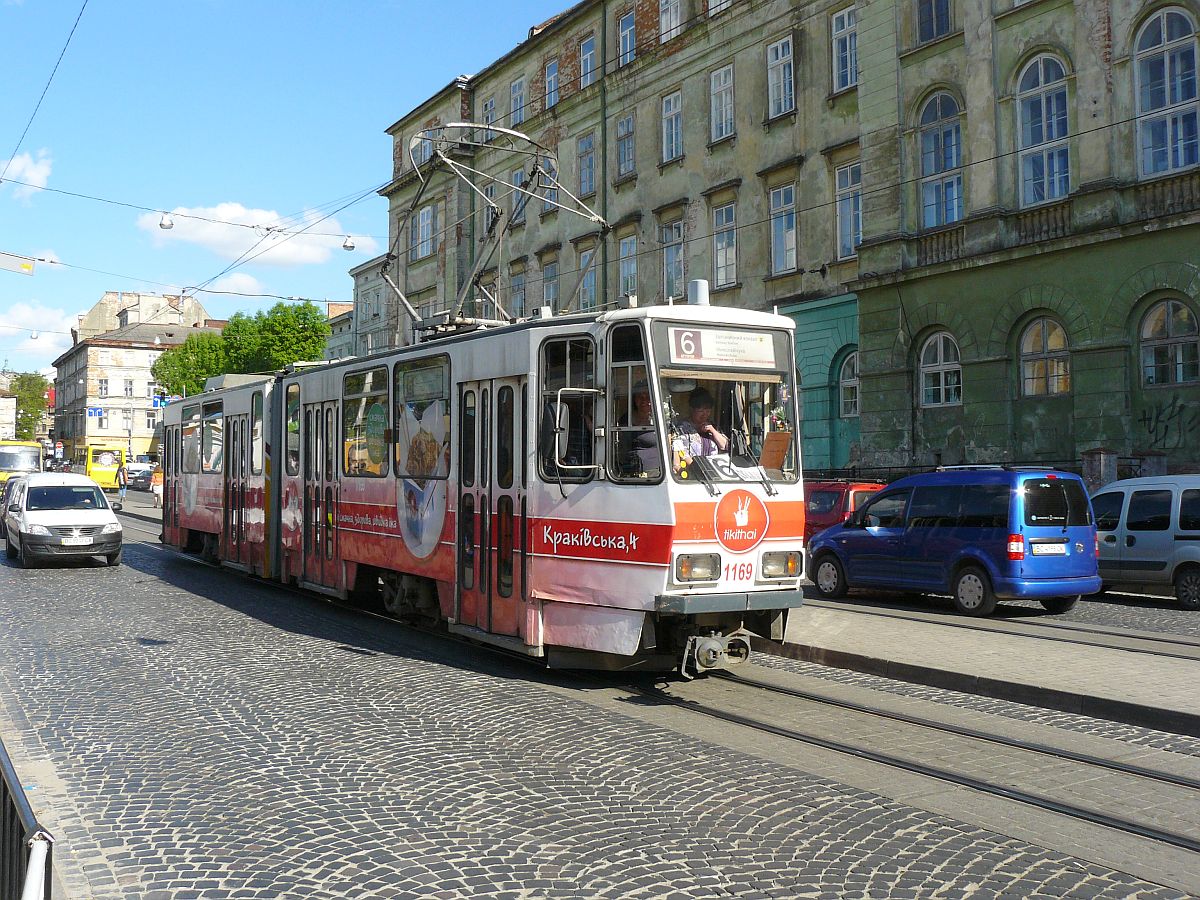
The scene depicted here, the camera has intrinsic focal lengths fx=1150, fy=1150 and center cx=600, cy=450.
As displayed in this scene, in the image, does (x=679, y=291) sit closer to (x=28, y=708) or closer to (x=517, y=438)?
(x=517, y=438)

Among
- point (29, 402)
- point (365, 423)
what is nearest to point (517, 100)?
point (365, 423)

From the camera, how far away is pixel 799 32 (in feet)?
93.9

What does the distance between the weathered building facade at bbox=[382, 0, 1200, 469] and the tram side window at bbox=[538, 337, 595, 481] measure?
4.96 m

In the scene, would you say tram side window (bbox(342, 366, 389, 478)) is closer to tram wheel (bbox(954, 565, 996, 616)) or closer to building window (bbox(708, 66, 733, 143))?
tram wheel (bbox(954, 565, 996, 616))

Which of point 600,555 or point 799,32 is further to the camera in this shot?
point 799,32

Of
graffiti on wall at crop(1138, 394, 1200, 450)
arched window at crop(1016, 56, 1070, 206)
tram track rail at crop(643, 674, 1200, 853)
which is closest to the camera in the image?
tram track rail at crop(643, 674, 1200, 853)

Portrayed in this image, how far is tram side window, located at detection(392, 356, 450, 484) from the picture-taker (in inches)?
453

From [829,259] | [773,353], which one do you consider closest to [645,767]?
[773,353]

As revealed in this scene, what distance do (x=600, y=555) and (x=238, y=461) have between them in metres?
10.8

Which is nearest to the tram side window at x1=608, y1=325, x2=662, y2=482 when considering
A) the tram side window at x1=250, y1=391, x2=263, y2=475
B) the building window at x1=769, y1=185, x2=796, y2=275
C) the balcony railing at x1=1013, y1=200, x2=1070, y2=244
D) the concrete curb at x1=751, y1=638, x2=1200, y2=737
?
the concrete curb at x1=751, y1=638, x2=1200, y2=737

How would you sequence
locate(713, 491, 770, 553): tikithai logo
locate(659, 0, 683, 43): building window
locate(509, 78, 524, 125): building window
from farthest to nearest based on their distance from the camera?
locate(509, 78, 524, 125): building window → locate(659, 0, 683, 43): building window → locate(713, 491, 770, 553): tikithai logo

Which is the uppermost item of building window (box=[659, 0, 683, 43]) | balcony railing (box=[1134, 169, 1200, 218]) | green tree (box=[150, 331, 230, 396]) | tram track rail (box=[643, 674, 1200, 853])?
building window (box=[659, 0, 683, 43])

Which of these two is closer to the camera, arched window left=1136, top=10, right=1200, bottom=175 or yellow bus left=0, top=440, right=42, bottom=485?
arched window left=1136, top=10, right=1200, bottom=175

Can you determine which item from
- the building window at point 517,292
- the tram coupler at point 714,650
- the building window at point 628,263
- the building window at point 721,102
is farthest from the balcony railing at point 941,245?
the building window at point 517,292
